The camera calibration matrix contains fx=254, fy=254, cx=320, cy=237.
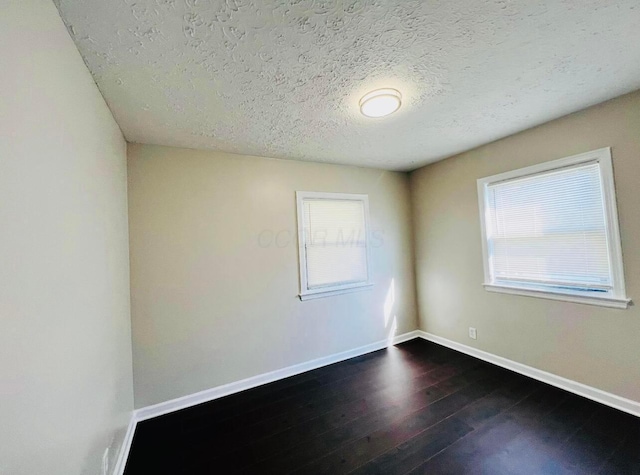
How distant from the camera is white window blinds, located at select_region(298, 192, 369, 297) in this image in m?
3.14

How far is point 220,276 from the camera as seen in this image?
2.66 m

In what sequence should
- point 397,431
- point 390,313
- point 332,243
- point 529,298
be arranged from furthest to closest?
point 390,313
point 332,243
point 529,298
point 397,431

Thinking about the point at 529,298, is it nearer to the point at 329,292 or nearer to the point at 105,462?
the point at 329,292

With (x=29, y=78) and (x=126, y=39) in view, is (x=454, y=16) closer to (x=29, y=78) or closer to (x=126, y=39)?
(x=126, y=39)

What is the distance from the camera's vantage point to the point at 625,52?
1.54m

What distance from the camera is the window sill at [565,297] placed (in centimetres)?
208

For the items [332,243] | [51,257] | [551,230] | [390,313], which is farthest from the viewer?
[390,313]

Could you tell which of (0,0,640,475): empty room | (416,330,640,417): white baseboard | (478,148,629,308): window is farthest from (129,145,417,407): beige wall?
(478,148,629,308): window

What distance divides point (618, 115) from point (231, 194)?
347cm

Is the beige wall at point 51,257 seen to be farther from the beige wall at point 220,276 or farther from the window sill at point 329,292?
the window sill at point 329,292

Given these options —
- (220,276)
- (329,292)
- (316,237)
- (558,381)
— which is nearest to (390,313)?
(329,292)

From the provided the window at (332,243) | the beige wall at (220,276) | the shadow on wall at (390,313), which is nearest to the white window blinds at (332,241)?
the window at (332,243)

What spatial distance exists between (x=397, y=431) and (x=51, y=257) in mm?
2402

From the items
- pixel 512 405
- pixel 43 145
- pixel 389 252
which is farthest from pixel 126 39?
pixel 512 405
